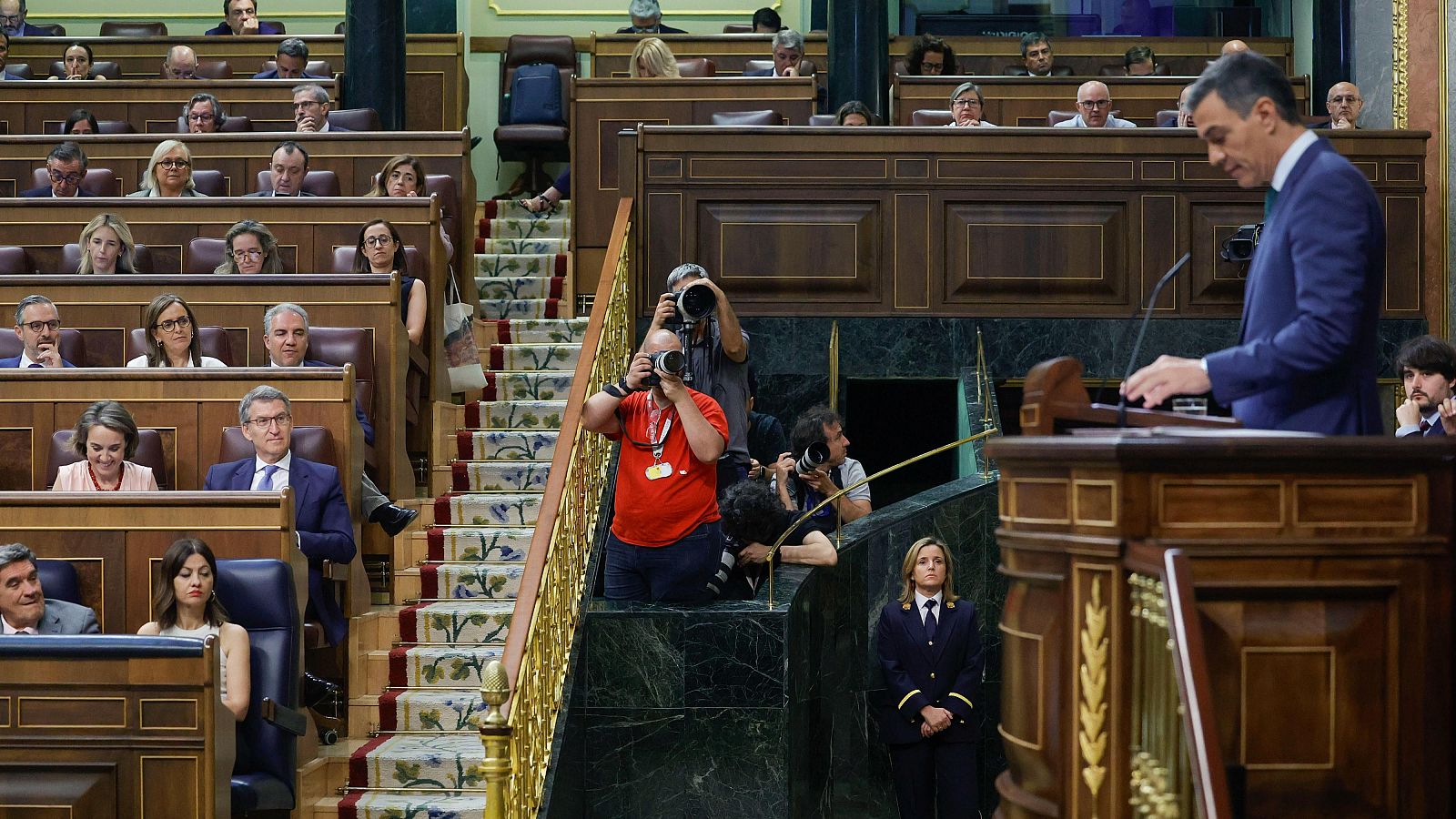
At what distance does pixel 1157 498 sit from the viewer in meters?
2.07

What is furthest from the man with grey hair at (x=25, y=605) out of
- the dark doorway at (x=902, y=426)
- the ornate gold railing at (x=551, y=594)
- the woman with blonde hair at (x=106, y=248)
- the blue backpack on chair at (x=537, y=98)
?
the blue backpack on chair at (x=537, y=98)

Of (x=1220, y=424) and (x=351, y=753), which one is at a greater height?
(x=1220, y=424)

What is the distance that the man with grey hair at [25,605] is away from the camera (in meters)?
4.04

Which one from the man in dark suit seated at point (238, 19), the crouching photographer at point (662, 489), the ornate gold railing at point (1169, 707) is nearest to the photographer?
the ornate gold railing at point (1169, 707)

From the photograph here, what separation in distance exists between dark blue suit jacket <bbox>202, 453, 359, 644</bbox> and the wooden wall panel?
2586 millimetres

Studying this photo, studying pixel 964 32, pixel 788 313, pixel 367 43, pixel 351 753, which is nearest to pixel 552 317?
pixel 788 313

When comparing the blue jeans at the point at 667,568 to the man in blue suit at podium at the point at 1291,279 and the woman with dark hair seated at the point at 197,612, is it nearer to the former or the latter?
the woman with dark hair seated at the point at 197,612

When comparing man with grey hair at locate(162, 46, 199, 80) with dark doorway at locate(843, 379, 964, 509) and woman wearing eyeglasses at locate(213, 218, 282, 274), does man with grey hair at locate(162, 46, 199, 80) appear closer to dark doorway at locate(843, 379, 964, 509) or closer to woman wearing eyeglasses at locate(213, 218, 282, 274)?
woman wearing eyeglasses at locate(213, 218, 282, 274)

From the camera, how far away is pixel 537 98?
32.6 ft

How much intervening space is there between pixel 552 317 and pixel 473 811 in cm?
350

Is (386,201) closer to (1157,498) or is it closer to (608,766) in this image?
(608,766)

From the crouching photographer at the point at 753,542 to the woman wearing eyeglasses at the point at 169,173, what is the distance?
3154mm

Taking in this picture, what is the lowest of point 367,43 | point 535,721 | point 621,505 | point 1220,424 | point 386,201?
point 535,721

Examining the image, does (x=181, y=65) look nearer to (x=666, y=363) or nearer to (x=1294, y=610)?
(x=666, y=363)
